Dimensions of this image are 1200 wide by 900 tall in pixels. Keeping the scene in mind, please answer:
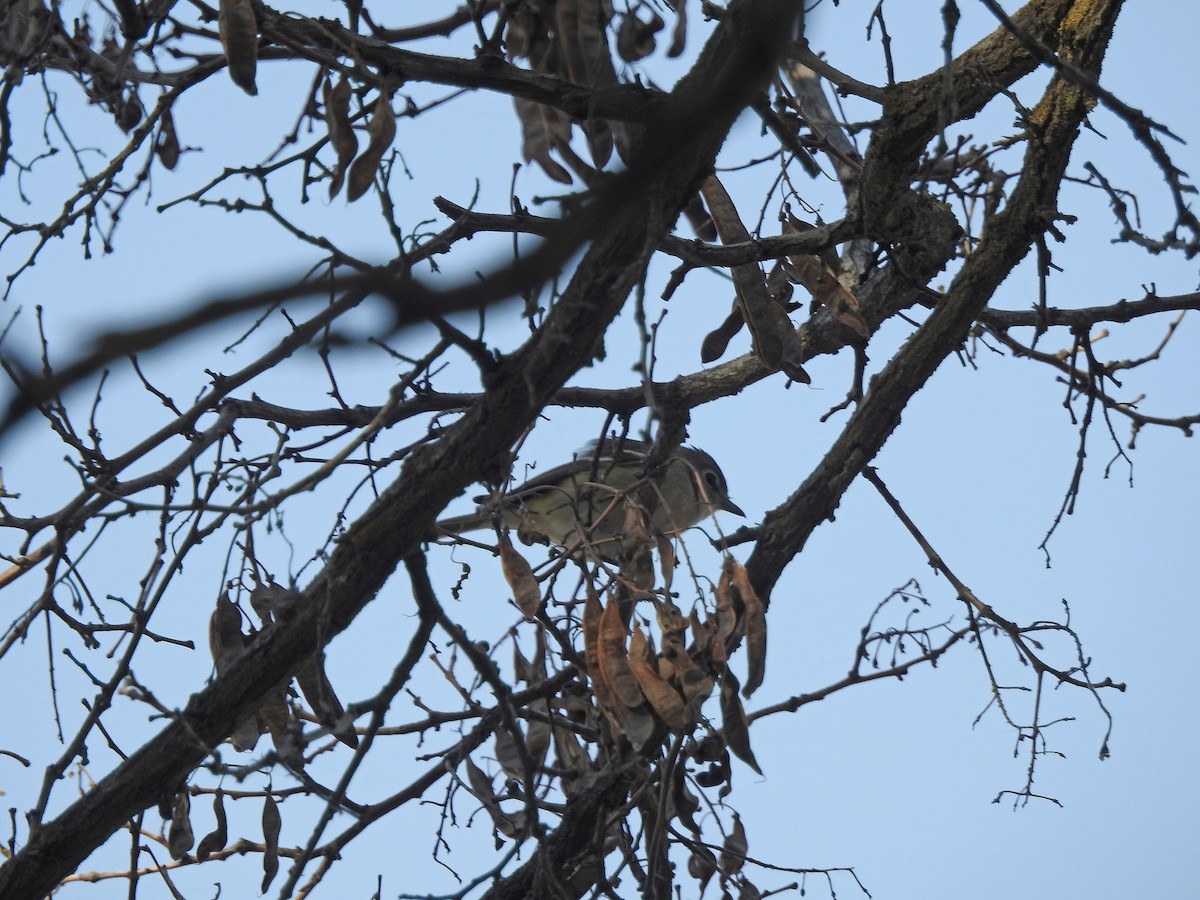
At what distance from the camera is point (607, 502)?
584 centimetres

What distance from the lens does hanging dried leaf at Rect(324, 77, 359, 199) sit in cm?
312

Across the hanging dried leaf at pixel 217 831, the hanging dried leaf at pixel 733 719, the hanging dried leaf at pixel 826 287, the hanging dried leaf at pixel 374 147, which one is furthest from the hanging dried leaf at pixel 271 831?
the hanging dried leaf at pixel 826 287

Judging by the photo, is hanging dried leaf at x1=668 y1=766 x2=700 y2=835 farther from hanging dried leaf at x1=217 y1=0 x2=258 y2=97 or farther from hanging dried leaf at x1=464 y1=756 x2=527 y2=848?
hanging dried leaf at x1=217 y1=0 x2=258 y2=97

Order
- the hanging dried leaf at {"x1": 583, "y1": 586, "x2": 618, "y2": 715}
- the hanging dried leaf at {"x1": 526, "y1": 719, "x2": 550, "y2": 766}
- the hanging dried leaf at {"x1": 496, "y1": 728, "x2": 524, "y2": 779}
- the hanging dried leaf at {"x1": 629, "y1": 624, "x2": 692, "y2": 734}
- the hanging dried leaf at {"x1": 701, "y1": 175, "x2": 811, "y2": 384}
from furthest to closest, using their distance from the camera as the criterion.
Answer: the hanging dried leaf at {"x1": 526, "y1": 719, "x2": 550, "y2": 766} < the hanging dried leaf at {"x1": 701, "y1": 175, "x2": 811, "y2": 384} < the hanging dried leaf at {"x1": 496, "y1": 728, "x2": 524, "y2": 779} < the hanging dried leaf at {"x1": 583, "y1": 586, "x2": 618, "y2": 715} < the hanging dried leaf at {"x1": 629, "y1": 624, "x2": 692, "y2": 734}

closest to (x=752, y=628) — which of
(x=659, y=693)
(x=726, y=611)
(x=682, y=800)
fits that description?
(x=726, y=611)

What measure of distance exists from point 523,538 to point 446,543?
49 cm

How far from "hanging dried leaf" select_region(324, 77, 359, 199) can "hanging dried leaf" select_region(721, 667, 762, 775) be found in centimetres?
160

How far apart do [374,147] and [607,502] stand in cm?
301

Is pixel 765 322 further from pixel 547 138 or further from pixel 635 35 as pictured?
pixel 635 35

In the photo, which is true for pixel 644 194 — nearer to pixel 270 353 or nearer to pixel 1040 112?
pixel 270 353

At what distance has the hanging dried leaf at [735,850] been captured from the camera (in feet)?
12.8

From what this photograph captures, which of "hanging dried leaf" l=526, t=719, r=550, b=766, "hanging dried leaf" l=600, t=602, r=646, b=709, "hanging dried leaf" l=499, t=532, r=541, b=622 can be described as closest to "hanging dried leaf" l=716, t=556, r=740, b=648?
"hanging dried leaf" l=600, t=602, r=646, b=709

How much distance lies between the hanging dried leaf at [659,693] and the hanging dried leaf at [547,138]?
49.3 inches

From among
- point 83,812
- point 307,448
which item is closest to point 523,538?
point 307,448
